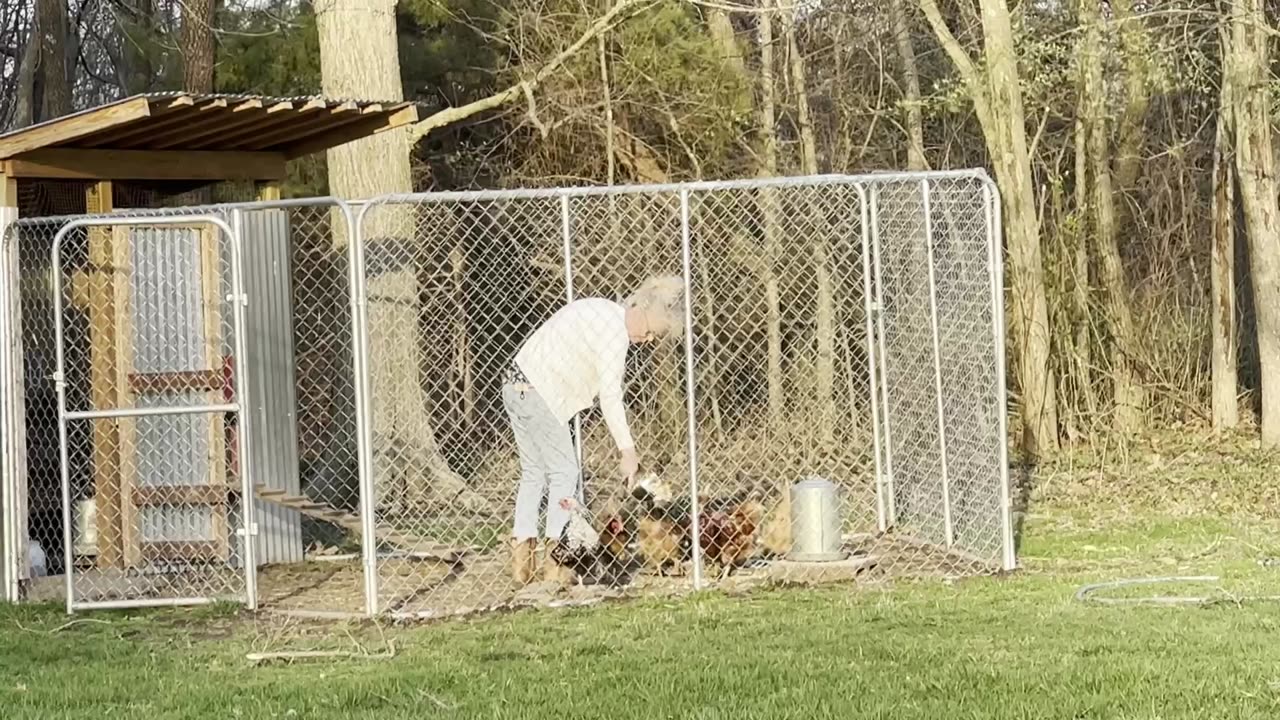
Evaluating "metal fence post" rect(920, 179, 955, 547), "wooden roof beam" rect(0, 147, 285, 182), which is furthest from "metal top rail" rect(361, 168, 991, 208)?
"wooden roof beam" rect(0, 147, 285, 182)

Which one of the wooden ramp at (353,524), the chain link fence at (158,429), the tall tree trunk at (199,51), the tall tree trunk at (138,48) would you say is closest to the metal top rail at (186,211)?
the chain link fence at (158,429)

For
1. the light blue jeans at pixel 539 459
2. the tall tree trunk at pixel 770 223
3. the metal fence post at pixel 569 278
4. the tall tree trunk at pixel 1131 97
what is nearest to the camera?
the light blue jeans at pixel 539 459

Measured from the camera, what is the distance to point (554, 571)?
8.63m

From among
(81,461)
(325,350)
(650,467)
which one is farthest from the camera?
(325,350)

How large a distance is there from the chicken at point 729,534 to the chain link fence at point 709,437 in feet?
0.04

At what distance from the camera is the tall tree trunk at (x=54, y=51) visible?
82.1ft

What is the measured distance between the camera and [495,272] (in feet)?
52.2

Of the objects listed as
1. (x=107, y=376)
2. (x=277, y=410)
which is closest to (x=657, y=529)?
(x=277, y=410)

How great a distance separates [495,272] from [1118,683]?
35.4 feet

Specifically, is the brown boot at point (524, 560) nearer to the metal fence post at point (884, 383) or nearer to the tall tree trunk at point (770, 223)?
the metal fence post at point (884, 383)

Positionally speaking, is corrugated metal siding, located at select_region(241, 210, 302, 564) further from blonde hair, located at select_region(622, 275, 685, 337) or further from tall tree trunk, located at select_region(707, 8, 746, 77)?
tall tree trunk, located at select_region(707, 8, 746, 77)

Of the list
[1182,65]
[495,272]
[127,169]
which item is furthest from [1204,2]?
[127,169]

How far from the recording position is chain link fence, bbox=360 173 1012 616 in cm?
855

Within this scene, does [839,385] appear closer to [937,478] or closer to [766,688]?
[937,478]
